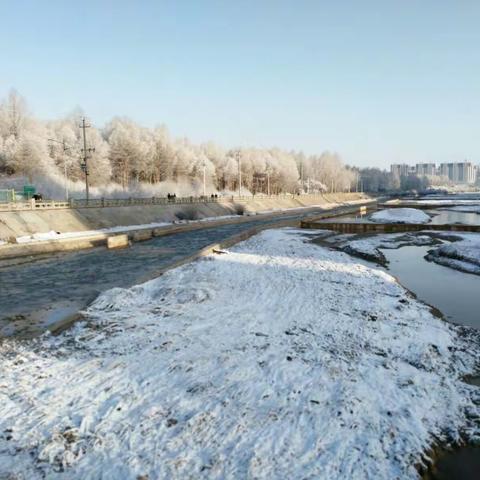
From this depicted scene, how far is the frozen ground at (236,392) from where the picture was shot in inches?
295

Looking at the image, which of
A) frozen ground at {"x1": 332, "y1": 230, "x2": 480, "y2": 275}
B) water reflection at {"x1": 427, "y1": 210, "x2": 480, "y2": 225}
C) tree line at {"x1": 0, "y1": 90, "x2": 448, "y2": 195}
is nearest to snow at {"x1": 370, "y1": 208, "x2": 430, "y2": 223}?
water reflection at {"x1": 427, "y1": 210, "x2": 480, "y2": 225}

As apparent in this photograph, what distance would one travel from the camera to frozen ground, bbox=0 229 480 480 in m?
7.48

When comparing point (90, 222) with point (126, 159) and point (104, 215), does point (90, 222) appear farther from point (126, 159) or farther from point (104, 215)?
point (126, 159)

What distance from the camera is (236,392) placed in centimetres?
972

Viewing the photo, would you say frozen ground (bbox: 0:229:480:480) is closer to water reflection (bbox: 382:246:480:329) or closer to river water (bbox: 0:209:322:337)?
water reflection (bbox: 382:246:480:329)

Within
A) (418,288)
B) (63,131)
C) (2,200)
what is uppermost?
(63,131)

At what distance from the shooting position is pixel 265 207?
311ft

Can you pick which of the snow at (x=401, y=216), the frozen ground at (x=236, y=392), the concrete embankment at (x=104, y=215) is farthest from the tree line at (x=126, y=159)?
the frozen ground at (x=236, y=392)

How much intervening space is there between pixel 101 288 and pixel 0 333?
7.11 m

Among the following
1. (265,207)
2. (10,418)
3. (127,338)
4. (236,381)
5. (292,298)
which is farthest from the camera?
(265,207)

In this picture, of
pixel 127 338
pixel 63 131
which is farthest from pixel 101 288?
pixel 63 131

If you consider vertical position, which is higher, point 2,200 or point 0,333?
point 2,200

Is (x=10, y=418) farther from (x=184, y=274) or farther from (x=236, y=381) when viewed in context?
(x=184, y=274)

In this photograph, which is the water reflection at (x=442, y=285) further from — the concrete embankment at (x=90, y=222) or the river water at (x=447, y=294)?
the concrete embankment at (x=90, y=222)
